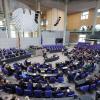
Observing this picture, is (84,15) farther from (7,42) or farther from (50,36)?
(7,42)

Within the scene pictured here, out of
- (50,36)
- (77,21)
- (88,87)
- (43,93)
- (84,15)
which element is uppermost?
(84,15)

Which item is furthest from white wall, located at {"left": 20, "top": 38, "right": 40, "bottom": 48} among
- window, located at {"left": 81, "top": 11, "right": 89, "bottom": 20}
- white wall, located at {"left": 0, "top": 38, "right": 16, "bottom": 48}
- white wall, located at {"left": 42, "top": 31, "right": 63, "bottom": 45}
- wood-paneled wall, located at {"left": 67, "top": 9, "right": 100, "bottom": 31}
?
window, located at {"left": 81, "top": 11, "right": 89, "bottom": 20}

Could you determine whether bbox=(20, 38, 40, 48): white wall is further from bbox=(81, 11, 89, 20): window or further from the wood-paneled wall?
bbox=(81, 11, 89, 20): window

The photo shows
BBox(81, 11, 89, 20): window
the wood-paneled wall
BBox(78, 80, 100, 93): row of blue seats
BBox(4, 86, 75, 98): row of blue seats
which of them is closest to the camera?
BBox(4, 86, 75, 98): row of blue seats

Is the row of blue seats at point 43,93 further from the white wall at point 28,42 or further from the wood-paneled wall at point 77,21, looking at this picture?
the wood-paneled wall at point 77,21

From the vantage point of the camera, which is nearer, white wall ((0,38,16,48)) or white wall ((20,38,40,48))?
white wall ((0,38,16,48))

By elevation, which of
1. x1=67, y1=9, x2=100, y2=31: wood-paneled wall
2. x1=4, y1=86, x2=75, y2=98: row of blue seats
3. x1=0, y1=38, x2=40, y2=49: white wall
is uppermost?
x1=67, y1=9, x2=100, y2=31: wood-paneled wall

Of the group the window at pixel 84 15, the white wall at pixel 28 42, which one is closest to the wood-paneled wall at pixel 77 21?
the window at pixel 84 15

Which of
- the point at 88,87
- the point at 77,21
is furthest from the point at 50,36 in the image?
the point at 88,87

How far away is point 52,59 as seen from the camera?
63.4ft

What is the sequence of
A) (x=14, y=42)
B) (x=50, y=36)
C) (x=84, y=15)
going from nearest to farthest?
(x=14, y=42)
(x=50, y=36)
(x=84, y=15)

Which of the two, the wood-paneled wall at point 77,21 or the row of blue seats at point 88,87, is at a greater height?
the wood-paneled wall at point 77,21

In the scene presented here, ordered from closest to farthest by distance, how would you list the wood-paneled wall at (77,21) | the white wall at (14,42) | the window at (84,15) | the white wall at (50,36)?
1. the white wall at (14,42)
2. the white wall at (50,36)
3. the wood-paneled wall at (77,21)
4. the window at (84,15)

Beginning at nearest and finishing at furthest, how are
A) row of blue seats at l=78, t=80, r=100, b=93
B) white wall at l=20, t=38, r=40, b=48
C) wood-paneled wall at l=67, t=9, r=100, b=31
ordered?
row of blue seats at l=78, t=80, r=100, b=93 < white wall at l=20, t=38, r=40, b=48 < wood-paneled wall at l=67, t=9, r=100, b=31
